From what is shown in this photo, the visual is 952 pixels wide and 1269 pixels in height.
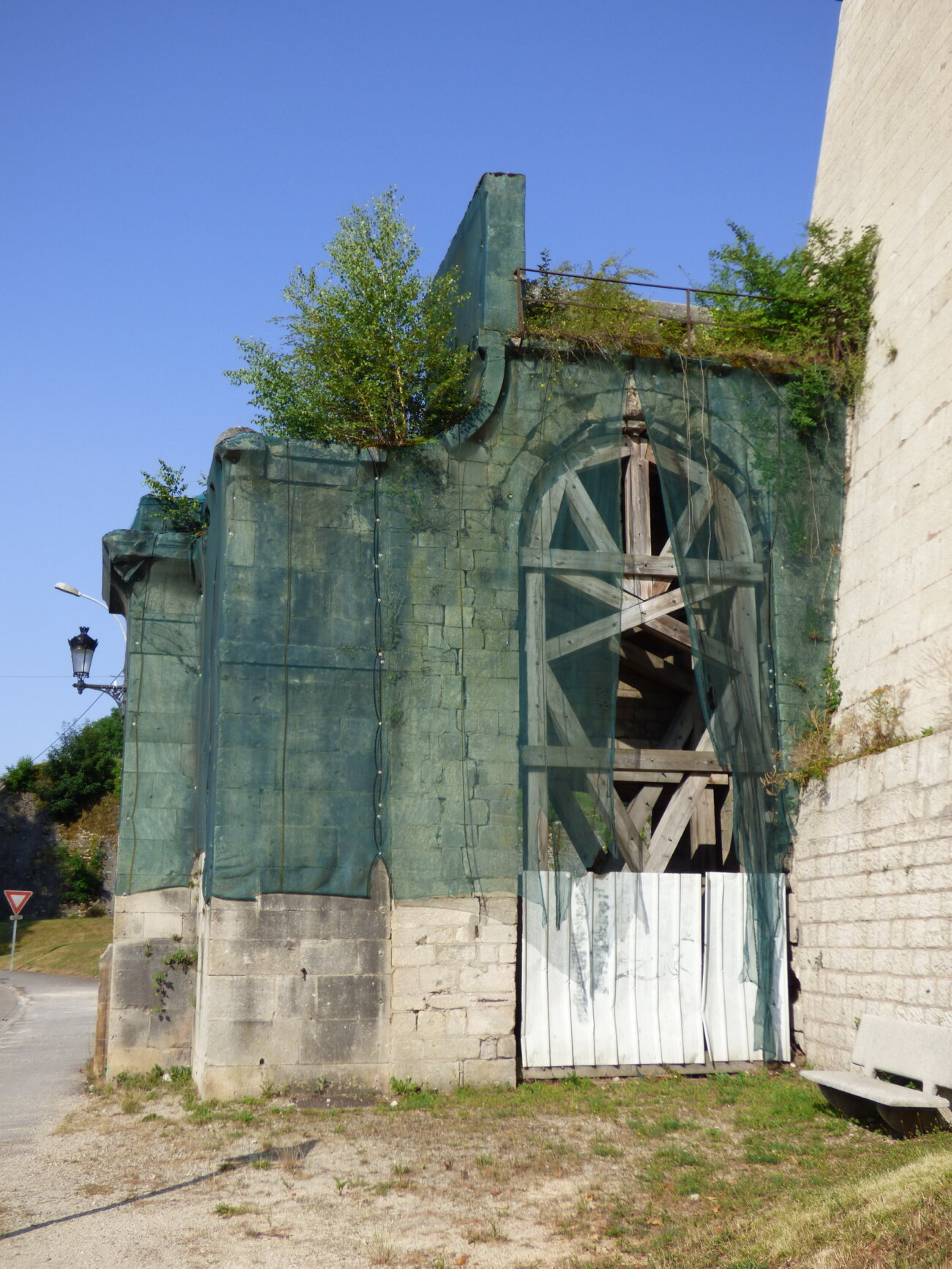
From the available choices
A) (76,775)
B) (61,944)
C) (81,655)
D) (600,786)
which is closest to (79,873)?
(76,775)

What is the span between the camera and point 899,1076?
7777 millimetres

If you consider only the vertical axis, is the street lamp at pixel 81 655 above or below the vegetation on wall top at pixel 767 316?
below

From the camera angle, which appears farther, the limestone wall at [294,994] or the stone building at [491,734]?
the stone building at [491,734]

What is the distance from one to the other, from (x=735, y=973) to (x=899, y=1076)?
2.23m

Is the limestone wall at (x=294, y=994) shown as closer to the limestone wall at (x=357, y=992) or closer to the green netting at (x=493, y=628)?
the limestone wall at (x=357, y=992)

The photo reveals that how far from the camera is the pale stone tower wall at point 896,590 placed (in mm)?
8148

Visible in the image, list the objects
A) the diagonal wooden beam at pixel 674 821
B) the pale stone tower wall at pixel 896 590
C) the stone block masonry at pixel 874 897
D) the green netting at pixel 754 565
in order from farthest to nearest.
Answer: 1. the diagonal wooden beam at pixel 674 821
2. the green netting at pixel 754 565
3. the pale stone tower wall at pixel 896 590
4. the stone block masonry at pixel 874 897

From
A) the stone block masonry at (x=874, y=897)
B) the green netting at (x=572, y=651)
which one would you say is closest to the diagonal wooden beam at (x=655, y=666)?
the green netting at (x=572, y=651)

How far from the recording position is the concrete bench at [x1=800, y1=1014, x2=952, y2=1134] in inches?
274

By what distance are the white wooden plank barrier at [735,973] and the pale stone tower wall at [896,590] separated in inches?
7.0

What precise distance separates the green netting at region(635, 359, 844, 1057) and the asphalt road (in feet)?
19.2

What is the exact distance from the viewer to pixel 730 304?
36.9ft

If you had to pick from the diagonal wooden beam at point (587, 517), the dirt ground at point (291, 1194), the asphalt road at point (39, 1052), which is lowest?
the asphalt road at point (39, 1052)

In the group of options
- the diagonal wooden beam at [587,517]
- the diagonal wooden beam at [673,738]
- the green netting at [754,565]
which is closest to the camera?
the green netting at [754,565]
